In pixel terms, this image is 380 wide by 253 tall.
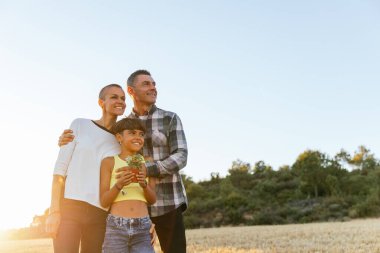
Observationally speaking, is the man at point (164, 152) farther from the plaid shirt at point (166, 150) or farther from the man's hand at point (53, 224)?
the man's hand at point (53, 224)

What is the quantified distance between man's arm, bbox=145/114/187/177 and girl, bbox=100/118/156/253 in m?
0.19

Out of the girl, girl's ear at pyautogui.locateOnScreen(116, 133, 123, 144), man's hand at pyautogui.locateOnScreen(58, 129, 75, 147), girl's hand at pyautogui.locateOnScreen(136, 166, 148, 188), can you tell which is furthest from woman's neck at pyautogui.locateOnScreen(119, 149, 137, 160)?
man's hand at pyautogui.locateOnScreen(58, 129, 75, 147)

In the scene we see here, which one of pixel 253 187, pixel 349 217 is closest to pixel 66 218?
pixel 349 217

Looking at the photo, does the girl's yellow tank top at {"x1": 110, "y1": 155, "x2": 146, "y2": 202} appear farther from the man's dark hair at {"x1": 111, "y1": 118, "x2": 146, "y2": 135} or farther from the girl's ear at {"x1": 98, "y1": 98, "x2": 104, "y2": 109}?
the girl's ear at {"x1": 98, "y1": 98, "x2": 104, "y2": 109}

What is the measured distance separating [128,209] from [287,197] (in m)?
35.7

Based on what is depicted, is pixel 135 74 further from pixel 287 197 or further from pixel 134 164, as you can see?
pixel 287 197

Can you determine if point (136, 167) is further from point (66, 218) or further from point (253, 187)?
point (253, 187)

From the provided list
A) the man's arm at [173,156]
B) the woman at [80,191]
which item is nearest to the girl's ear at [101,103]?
the woman at [80,191]

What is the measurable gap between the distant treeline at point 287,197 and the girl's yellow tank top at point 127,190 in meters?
23.9

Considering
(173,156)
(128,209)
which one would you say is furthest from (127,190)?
(173,156)

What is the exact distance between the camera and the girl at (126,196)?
3.67 m

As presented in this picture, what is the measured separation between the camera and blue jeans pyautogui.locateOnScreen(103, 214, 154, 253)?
3.66m

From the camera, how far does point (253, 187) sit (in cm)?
4375

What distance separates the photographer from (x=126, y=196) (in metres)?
3.79
